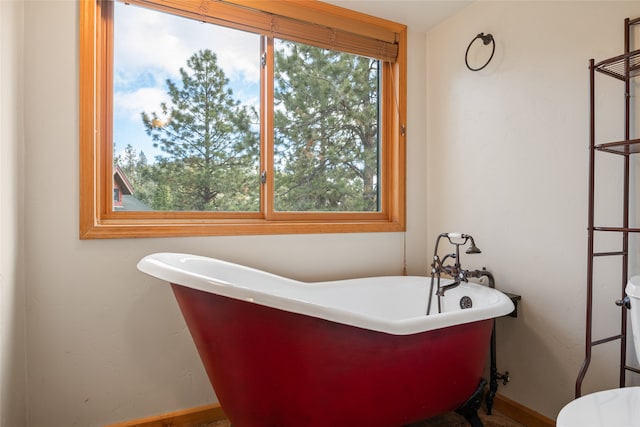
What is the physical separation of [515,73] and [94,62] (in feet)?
6.34

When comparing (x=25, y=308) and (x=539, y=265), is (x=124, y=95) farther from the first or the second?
(x=539, y=265)

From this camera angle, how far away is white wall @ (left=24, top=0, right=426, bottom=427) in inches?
56.9

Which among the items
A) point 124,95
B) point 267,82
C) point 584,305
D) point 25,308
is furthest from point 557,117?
point 25,308

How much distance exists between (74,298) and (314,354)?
1.07m

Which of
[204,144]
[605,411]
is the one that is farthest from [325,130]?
[605,411]

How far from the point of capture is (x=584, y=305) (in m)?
1.47

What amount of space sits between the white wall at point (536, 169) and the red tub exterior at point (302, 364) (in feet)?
2.06

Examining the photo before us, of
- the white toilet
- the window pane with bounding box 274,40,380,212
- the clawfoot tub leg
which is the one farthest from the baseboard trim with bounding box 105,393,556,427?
the window pane with bounding box 274,40,380,212

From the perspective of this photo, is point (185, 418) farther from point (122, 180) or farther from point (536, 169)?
point (536, 169)

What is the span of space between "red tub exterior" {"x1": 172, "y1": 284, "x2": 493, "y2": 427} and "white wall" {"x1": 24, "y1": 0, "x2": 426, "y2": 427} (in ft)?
1.63

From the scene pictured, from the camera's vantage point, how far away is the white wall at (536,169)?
57.6 inches

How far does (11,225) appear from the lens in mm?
1298

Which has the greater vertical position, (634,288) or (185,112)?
(185,112)

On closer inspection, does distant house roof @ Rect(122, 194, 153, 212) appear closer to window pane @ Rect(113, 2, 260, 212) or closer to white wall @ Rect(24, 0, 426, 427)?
window pane @ Rect(113, 2, 260, 212)
